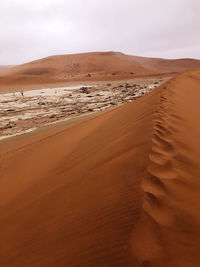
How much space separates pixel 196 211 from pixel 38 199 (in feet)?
4.64

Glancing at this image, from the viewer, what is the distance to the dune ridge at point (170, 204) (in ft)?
3.57

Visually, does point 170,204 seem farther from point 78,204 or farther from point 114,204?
point 78,204

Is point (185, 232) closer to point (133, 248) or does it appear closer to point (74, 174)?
point (133, 248)

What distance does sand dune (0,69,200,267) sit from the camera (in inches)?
45.7

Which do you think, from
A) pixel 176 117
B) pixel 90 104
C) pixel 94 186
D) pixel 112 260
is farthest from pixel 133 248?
Result: pixel 90 104

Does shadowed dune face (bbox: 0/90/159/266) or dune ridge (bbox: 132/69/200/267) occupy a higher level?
dune ridge (bbox: 132/69/200/267)

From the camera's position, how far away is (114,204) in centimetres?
146

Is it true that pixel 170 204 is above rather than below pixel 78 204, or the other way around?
above

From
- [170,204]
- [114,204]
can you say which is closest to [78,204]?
[114,204]

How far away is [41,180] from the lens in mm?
2520

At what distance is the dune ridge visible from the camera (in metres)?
1.09

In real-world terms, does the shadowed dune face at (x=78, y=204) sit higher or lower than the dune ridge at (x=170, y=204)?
lower

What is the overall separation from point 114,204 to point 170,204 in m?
0.36

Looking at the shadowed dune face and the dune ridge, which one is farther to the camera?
the shadowed dune face
